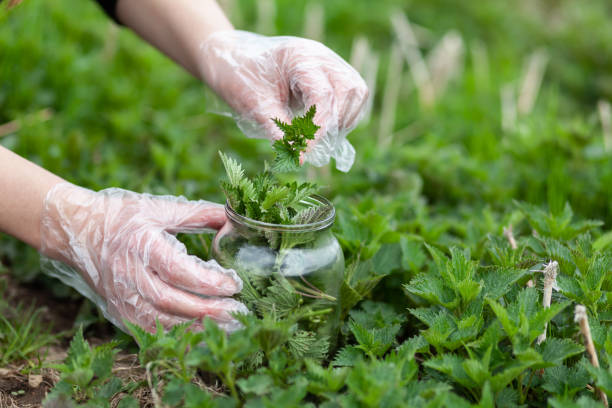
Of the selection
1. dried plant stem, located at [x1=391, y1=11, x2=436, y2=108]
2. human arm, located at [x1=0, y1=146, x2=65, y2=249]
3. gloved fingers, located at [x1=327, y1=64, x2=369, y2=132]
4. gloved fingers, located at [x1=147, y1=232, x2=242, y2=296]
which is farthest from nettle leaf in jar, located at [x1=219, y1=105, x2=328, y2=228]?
dried plant stem, located at [x1=391, y1=11, x2=436, y2=108]

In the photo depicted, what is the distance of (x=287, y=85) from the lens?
1.68 metres

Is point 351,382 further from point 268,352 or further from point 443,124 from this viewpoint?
point 443,124

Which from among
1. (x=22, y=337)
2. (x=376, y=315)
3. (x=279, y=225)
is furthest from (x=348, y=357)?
(x=22, y=337)

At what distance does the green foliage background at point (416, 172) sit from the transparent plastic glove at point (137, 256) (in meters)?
0.18

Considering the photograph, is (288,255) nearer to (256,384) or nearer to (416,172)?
(256,384)

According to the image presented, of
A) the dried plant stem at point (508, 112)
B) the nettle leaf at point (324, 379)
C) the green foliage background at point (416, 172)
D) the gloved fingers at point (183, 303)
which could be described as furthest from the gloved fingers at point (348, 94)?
the dried plant stem at point (508, 112)

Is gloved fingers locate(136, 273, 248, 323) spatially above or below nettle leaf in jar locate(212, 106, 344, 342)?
below

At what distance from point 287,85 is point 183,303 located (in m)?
0.72

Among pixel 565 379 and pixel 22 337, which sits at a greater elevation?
pixel 565 379

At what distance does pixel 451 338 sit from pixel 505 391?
0.14 meters

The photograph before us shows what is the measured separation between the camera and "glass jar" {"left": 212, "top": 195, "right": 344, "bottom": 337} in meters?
1.24

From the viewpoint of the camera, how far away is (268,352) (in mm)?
1109

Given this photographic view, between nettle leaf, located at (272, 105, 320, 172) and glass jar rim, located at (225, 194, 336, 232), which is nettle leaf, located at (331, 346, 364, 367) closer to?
glass jar rim, located at (225, 194, 336, 232)

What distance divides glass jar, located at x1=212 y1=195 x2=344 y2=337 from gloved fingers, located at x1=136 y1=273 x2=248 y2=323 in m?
Result: 0.08
